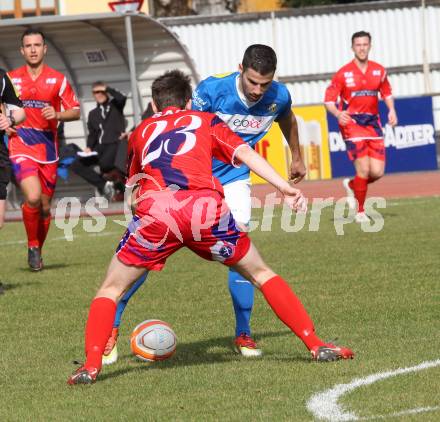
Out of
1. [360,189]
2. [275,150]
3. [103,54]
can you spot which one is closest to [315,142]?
[275,150]

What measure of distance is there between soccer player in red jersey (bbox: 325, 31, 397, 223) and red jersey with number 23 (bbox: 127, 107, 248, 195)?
30.3 feet

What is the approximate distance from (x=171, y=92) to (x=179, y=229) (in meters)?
0.79

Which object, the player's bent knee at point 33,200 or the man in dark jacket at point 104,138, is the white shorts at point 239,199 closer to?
the player's bent knee at point 33,200

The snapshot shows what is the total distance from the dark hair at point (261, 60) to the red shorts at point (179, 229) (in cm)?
86

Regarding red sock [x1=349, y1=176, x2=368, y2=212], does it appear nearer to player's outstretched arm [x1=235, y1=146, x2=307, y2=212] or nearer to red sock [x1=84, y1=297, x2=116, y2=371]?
player's outstretched arm [x1=235, y1=146, x2=307, y2=212]

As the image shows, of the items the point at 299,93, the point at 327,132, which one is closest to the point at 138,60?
the point at 327,132

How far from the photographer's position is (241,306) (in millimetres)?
7430

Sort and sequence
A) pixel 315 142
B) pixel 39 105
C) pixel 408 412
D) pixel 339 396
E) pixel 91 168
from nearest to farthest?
pixel 408 412 < pixel 339 396 < pixel 39 105 < pixel 91 168 < pixel 315 142

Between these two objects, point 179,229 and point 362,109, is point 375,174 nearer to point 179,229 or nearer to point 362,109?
point 362,109

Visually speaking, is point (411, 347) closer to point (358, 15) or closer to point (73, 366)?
point (73, 366)

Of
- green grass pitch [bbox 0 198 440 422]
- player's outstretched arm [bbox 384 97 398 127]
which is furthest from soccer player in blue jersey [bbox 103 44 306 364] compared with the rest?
player's outstretched arm [bbox 384 97 398 127]

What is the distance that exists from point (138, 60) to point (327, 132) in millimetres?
4370

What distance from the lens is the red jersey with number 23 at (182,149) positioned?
630 cm

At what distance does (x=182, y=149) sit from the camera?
6.31 m
